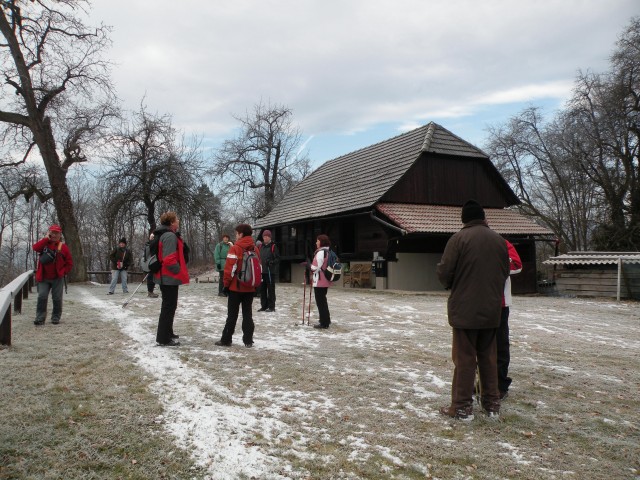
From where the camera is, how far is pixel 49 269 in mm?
8406

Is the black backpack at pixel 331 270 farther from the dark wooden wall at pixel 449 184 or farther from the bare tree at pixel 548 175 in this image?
the bare tree at pixel 548 175

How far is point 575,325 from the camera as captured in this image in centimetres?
1000

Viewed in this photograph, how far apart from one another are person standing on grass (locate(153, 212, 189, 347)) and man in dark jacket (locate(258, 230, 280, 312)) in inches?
152

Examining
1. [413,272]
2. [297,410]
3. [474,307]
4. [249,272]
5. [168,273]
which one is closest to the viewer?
[474,307]

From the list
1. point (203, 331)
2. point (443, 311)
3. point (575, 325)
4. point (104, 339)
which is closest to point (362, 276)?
point (443, 311)

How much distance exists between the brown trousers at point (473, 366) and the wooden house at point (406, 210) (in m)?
12.6

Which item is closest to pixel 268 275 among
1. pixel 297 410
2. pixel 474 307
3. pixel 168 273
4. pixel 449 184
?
pixel 168 273

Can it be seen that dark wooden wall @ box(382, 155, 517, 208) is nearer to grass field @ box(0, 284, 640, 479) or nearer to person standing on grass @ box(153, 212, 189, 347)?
grass field @ box(0, 284, 640, 479)

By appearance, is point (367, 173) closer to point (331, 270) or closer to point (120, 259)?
point (120, 259)

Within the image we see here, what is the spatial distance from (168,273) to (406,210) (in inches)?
540

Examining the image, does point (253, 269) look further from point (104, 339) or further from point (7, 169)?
point (7, 169)

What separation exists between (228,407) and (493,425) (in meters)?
2.40

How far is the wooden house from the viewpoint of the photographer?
60.6 ft

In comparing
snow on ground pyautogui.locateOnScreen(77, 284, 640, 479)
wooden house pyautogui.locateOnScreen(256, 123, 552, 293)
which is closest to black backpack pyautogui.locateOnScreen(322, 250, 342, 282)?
snow on ground pyautogui.locateOnScreen(77, 284, 640, 479)
